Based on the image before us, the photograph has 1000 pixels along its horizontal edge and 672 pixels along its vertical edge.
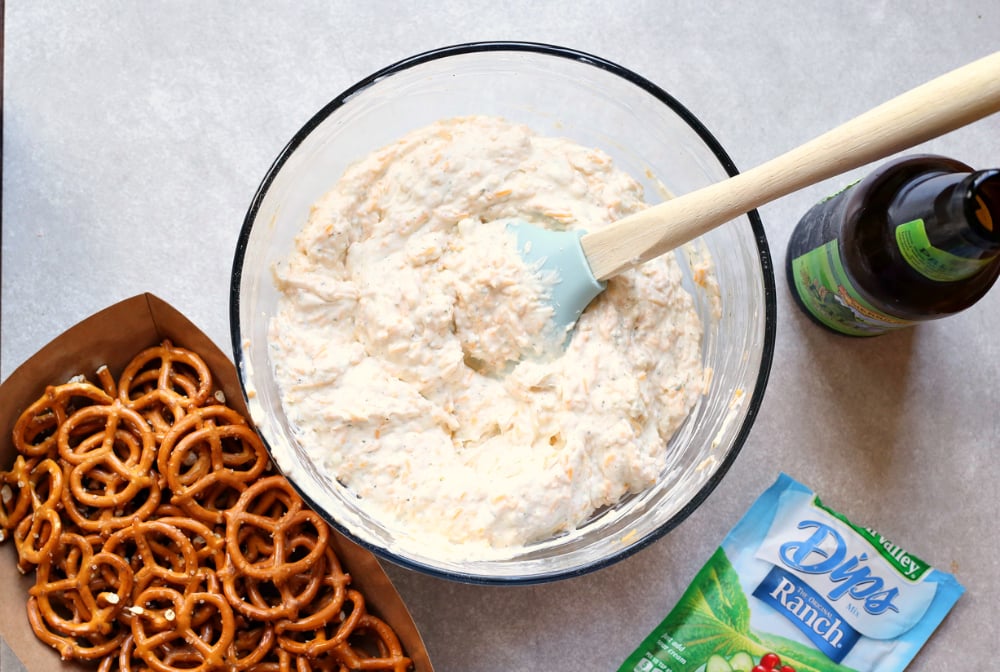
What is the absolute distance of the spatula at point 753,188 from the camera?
93 centimetres

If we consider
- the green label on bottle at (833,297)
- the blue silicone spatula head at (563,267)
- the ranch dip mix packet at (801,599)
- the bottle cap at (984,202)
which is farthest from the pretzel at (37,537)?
the bottle cap at (984,202)

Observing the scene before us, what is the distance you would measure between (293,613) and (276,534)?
136mm

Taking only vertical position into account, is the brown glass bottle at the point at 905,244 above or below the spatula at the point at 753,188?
below

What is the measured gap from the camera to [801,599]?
159 centimetres

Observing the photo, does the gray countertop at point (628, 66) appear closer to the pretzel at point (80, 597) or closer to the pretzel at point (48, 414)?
the pretzel at point (48, 414)

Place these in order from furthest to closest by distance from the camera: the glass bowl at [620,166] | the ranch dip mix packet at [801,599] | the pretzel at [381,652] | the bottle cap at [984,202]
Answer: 1. the ranch dip mix packet at [801,599]
2. the pretzel at [381,652]
3. the glass bowl at [620,166]
4. the bottle cap at [984,202]

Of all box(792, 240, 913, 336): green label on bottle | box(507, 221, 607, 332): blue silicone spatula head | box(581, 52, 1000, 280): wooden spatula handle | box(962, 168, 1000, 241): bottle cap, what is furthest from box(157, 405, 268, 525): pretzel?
box(962, 168, 1000, 241): bottle cap

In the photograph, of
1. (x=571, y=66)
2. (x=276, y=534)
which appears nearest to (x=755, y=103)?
(x=571, y=66)

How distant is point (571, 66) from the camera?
4.74ft

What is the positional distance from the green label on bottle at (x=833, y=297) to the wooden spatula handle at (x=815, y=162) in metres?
0.35

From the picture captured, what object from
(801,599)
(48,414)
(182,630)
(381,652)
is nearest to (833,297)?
(801,599)

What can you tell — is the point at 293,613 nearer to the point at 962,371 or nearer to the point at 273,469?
the point at 273,469

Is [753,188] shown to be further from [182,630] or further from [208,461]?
[182,630]

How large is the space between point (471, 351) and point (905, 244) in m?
0.72
